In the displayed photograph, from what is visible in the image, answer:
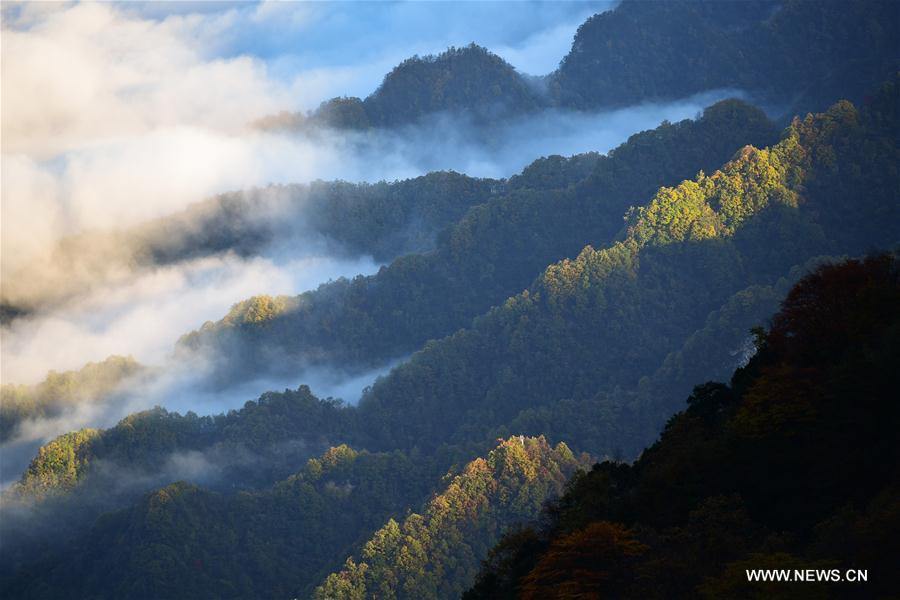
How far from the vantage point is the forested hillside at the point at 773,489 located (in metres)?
55.3

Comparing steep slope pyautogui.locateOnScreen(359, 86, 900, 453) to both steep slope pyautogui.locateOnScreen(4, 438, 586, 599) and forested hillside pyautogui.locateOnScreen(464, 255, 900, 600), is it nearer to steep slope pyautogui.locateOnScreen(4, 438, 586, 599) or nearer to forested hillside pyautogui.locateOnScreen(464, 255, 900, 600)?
steep slope pyautogui.locateOnScreen(4, 438, 586, 599)

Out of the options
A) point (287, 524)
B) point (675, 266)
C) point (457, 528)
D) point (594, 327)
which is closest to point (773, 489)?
point (457, 528)

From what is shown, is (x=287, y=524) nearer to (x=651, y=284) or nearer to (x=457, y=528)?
(x=457, y=528)

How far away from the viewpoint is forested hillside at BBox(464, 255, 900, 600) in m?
55.3

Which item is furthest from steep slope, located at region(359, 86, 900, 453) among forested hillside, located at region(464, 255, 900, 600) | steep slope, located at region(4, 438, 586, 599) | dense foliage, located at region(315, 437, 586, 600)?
forested hillside, located at region(464, 255, 900, 600)

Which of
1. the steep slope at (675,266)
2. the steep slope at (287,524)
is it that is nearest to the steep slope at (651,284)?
the steep slope at (675,266)

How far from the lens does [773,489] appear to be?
6525 centimetres

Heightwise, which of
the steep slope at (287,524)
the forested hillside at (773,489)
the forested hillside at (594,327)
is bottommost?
the forested hillside at (773,489)

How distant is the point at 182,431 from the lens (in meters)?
177

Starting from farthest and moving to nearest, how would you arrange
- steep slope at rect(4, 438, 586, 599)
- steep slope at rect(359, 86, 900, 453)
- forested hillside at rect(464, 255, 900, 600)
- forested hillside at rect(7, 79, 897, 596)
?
steep slope at rect(359, 86, 900, 453), forested hillside at rect(7, 79, 897, 596), steep slope at rect(4, 438, 586, 599), forested hillside at rect(464, 255, 900, 600)

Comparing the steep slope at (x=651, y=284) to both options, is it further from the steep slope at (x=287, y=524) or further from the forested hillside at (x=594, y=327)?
the steep slope at (x=287, y=524)

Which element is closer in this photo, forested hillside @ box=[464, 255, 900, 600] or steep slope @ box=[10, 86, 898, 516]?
forested hillside @ box=[464, 255, 900, 600]

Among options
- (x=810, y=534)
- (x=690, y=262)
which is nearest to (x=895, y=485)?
(x=810, y=534)

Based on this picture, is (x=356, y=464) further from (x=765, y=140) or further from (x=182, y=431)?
(x=765, y=140)
